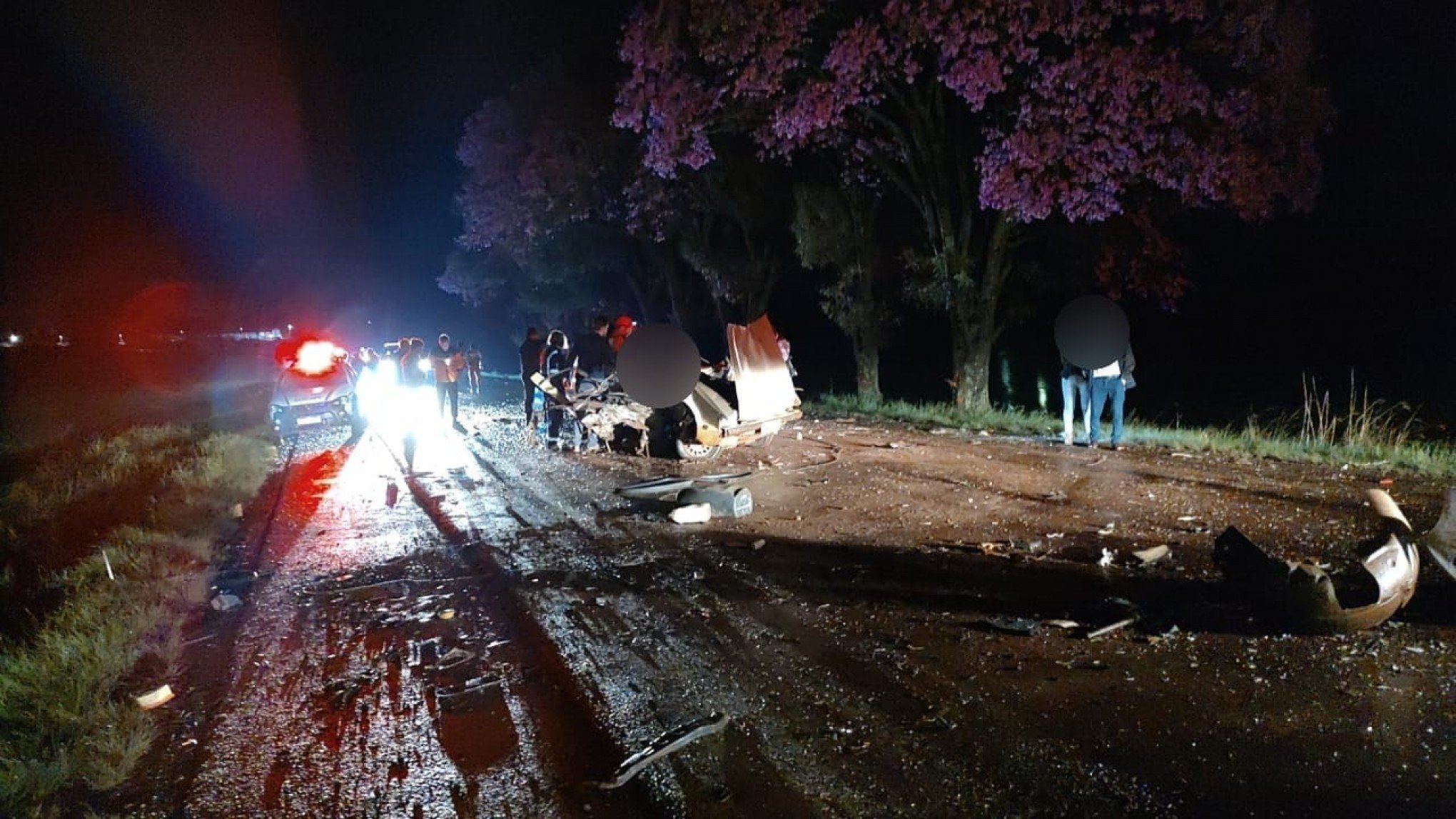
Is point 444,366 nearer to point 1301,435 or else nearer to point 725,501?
point 725,501

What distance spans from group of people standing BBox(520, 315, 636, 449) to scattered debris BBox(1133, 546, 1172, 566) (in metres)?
8.29

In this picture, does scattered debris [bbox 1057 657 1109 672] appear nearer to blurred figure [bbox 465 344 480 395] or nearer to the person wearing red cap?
the person wearing red cap

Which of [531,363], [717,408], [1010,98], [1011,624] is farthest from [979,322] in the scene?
[1011,624]

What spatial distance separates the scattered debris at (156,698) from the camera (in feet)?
15.6

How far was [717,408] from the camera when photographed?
12250 mm

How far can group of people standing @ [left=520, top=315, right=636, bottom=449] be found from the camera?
13102mm

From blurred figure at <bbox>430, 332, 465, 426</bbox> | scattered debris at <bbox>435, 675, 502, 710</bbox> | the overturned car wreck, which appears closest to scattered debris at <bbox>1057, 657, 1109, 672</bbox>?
the overturned car wreck

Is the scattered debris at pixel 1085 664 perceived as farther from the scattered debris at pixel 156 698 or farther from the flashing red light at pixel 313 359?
the flashing red light at pixel 313 359

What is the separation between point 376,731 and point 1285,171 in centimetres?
1564

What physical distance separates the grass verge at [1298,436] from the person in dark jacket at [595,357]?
20.1 ft

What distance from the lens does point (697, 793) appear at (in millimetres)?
3674

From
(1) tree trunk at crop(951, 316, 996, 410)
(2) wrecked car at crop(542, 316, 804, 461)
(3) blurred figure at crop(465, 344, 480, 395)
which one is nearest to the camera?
(2) wrecked car at crop(542, 316, 804, 461)

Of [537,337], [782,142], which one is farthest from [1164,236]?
[537,337]

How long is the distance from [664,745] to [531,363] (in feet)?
38.5
